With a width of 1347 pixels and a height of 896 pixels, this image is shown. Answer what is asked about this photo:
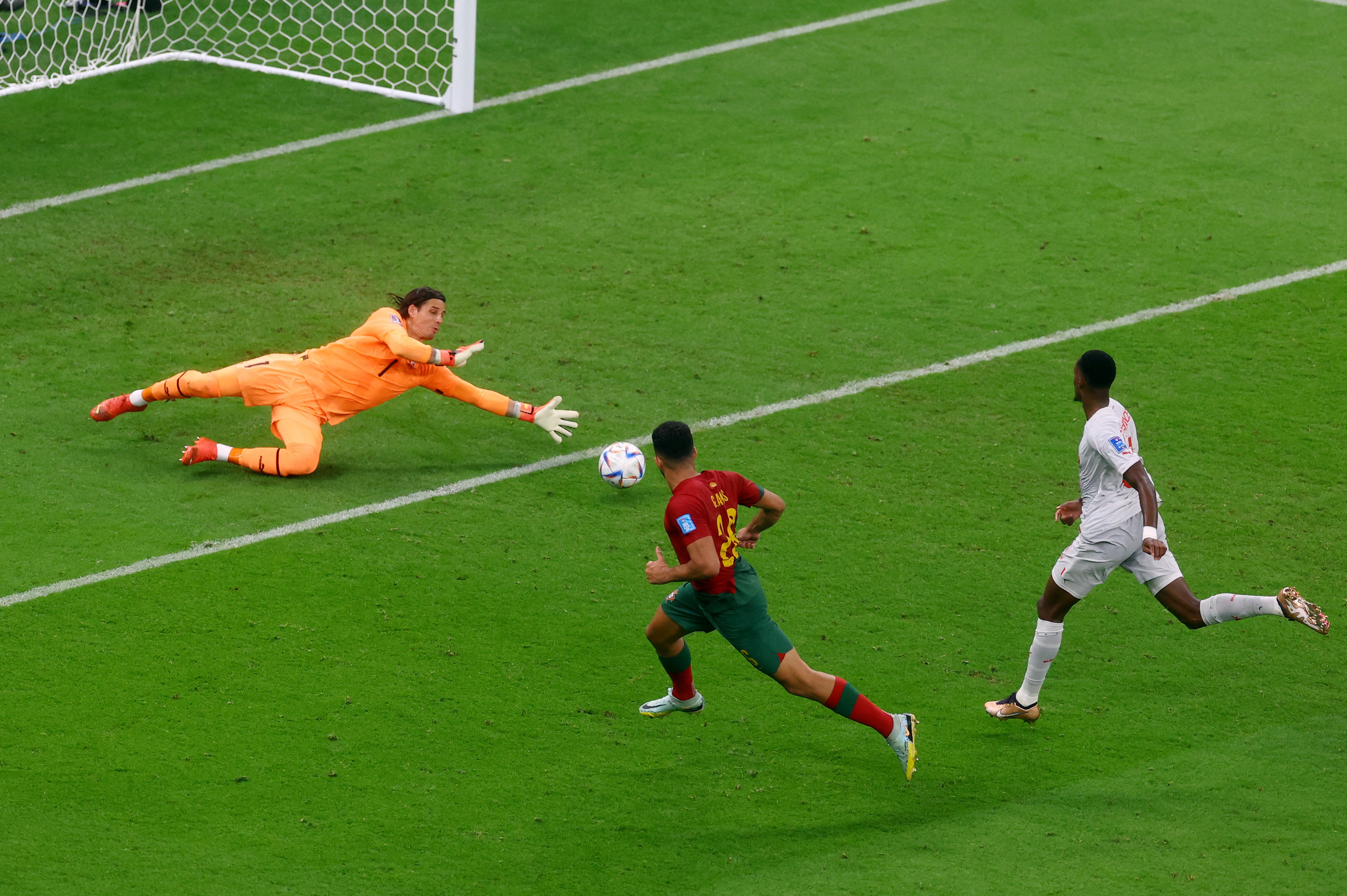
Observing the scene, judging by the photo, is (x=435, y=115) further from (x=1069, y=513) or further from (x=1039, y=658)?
(x=1039, y=658)

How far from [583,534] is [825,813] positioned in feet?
9.22

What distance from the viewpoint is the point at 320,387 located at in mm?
9633

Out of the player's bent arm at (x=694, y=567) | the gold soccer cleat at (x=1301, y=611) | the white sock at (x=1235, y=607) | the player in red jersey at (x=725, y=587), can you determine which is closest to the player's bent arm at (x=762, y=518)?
the player in red jersey at (x=725, y=587)

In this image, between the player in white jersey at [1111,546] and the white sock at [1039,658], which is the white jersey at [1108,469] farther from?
the white sock at [1039,658]

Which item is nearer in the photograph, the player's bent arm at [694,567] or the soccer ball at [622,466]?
the player's bent arm at [694,567]

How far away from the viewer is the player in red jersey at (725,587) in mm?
6543

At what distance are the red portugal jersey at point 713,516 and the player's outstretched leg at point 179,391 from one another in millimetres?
4080

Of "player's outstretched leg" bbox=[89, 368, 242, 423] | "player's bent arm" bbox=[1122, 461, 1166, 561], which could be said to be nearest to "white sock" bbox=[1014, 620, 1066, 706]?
"player's bent arm" bbox=[1122, 461, 1166, 561]

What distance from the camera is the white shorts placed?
7.14 metres

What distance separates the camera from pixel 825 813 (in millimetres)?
6875

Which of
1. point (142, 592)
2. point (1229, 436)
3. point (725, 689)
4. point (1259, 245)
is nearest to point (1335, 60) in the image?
point (1259, 245)

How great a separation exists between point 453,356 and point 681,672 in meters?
2.95

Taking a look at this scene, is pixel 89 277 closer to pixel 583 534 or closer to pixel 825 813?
pixel 583 534

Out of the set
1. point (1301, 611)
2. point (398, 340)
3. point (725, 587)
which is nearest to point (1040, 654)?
point (1301, 611)
